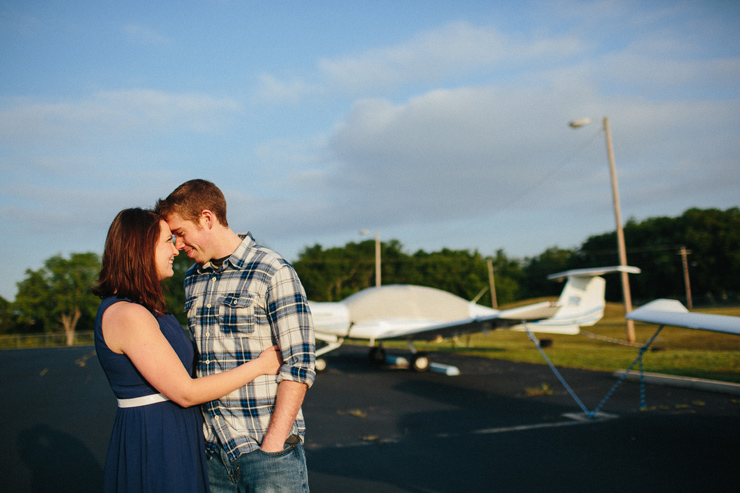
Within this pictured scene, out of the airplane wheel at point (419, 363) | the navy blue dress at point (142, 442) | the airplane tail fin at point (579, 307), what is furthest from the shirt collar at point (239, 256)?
the airplane tail fin at point (579, 307)

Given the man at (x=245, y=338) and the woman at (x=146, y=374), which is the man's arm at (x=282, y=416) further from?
the woman at (x=146, y=374)

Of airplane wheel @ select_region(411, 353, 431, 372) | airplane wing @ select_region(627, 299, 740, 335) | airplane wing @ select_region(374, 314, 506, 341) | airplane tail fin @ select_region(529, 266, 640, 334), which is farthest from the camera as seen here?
airplane tail fin @ select_region(529, 266, 640, 334)

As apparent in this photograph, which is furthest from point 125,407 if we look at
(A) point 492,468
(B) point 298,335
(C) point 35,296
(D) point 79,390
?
(C) point 35,296

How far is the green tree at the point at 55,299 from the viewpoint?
43.5m

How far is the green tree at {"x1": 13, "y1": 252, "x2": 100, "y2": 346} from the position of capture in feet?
143

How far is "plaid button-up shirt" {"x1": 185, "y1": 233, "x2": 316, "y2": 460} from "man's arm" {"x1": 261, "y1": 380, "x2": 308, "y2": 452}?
0.04 meters

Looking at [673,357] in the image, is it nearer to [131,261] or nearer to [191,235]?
[191,235]

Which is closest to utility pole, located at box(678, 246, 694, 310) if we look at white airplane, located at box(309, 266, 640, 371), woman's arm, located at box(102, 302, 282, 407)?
white airplane, located at box(309, 266, 640, 371)

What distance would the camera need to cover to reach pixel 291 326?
167 cm

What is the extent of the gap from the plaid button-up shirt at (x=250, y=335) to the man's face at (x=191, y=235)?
0.12 meters

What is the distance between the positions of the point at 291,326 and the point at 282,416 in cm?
32

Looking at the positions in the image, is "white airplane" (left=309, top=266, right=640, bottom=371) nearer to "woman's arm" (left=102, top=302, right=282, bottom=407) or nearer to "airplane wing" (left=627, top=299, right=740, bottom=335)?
"airplane wing" (left=627, top=299, right=740, bottom=335)

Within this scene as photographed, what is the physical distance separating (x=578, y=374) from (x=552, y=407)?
12.0 feet

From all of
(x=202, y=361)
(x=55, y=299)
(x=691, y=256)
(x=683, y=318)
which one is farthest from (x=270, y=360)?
(x=691, y=256)
